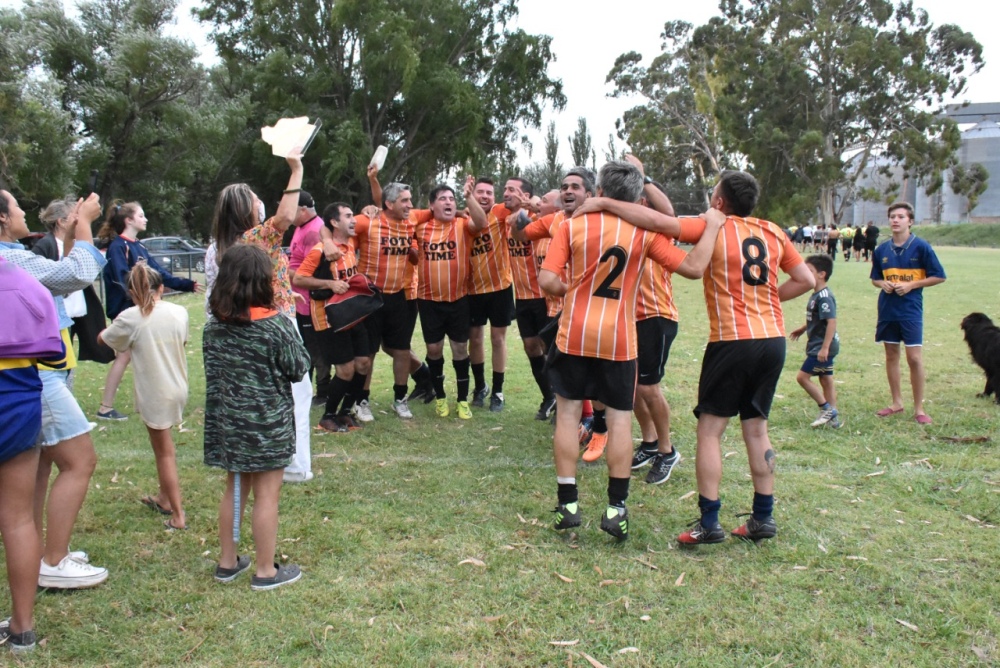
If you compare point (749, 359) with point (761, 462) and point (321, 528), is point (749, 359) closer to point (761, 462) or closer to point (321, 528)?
point (761, 462)

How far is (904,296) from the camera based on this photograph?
7000mm

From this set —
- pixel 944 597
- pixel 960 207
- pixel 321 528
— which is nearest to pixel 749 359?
pixel 944 597

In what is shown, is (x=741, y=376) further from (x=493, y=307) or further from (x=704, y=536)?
(x=493, y=307)

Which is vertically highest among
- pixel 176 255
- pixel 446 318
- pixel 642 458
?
pixel 176 255

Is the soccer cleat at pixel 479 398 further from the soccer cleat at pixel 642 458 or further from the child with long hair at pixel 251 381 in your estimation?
the child with long hair at pixel 251 381

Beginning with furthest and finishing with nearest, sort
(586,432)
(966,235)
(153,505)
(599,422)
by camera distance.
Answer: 1. (966,235)
2. (586,432)
3. (599,422)
4. (153,505)

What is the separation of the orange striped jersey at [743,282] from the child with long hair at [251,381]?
229 centimetres

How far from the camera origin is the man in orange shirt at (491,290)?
24.2 feet

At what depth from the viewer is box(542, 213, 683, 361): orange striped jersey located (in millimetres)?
4277

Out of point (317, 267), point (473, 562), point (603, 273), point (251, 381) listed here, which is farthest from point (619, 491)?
point (317, 267)

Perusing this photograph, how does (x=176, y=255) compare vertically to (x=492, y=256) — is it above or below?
above

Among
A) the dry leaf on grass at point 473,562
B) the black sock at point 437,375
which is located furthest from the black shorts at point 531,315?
the dry leaf on grass at point 473,562

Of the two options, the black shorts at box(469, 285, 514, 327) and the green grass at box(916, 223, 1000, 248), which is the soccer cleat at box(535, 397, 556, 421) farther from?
the green grass at box(916, 223, 1000, 248)

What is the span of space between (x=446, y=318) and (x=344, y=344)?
1158 mm
